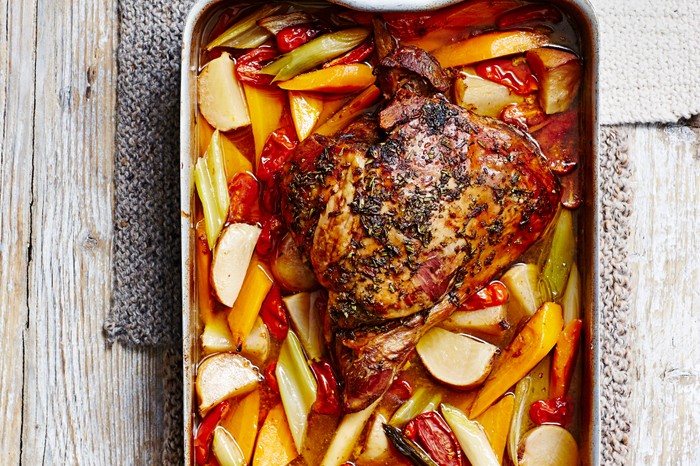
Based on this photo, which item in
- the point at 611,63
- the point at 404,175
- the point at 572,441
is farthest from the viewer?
the point at 611,63

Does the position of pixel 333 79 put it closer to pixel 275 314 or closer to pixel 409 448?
pixel 275 314

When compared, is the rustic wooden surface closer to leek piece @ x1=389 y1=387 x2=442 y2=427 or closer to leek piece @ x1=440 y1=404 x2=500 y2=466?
leek piece @ x1=440 y1=404 x2=500 y2=466

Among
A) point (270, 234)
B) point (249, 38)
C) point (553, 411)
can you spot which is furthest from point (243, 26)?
point (553, 411)

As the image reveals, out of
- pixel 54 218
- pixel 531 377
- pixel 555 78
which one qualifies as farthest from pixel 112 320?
pixel 555 78

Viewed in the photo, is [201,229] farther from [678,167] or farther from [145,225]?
[678,167]

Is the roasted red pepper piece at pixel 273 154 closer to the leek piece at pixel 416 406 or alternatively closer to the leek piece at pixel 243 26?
the leek piece at pixel 243 26

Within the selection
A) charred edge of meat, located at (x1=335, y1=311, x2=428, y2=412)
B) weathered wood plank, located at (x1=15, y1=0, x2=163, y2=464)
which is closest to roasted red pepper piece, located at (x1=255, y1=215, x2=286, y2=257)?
charred edge of meat, located at (x1=335, y1=311, x2=428, y2=412)

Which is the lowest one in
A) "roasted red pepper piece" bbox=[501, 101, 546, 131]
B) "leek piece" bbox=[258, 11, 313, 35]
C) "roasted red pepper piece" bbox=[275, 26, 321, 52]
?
"roasted red pepper piece" bbox=[501, 101, 546, 131]
